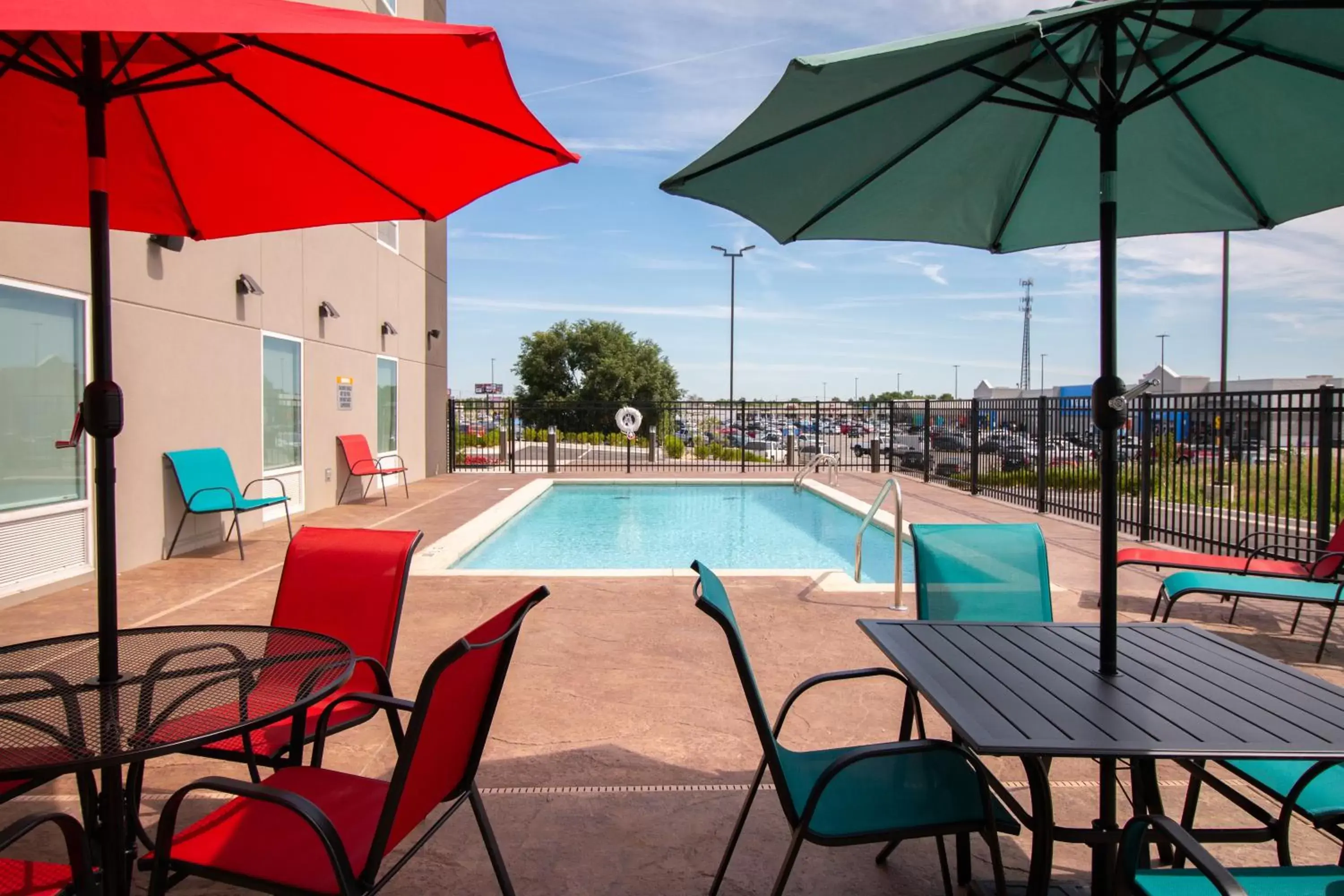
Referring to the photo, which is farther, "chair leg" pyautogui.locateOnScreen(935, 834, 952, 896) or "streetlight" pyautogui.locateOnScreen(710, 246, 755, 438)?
"streetlight" pyautogui.locateOnScreen(710, 246, 755, 438)

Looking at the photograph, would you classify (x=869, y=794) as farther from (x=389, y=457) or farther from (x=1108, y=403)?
(x=389, y=457)

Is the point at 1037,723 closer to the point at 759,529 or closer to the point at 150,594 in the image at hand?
the point at 150,594

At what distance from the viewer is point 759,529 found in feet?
33.3

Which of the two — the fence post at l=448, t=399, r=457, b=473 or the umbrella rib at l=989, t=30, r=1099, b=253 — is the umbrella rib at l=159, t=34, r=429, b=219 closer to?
the umbrella rib at l=989, t=30, r=1099, b=253

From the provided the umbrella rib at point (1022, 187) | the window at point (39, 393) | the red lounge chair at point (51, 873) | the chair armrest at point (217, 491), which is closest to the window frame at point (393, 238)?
the chair armrest at point (217, 491)

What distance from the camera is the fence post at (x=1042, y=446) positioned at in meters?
9.73

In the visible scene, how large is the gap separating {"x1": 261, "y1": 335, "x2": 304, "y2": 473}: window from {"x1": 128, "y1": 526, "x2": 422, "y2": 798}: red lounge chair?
6538mm

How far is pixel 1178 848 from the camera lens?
53.5 inches

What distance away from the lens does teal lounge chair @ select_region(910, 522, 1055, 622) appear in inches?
106

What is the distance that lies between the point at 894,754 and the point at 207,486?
6.91 meters

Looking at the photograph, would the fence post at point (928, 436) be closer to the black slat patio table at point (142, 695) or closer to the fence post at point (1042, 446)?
the fence post at point (1042, 446)

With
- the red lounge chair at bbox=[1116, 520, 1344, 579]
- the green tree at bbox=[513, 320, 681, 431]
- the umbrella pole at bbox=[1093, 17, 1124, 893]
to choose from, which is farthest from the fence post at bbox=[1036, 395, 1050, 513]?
the green tree at bbox=[513, 320, 681, 431]

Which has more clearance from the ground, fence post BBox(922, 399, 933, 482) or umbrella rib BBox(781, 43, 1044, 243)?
umbrella rib BBox(781, 43, 1044, 243)

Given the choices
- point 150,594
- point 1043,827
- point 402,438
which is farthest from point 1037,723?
point 402,438
